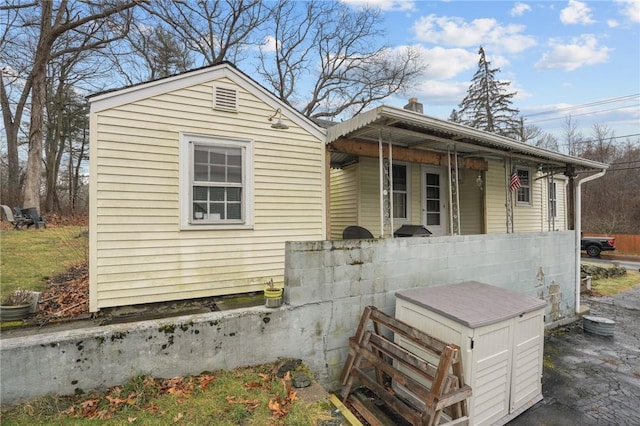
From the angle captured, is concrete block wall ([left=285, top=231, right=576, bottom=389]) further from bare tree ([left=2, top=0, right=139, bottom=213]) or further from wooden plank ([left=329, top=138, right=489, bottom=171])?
bare tree ([left=2, top=0, right=139, bottom=213])

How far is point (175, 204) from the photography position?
15.2 ft

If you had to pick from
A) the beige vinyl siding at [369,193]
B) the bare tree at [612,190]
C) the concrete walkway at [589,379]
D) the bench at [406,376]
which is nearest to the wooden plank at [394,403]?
the bench at [406,376]

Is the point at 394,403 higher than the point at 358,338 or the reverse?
the reverse

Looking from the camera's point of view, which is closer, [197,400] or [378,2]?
[197,400]

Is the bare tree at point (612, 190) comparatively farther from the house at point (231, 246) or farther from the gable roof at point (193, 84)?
the gable roof at point (193, 84)

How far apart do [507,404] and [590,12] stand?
10524 mm

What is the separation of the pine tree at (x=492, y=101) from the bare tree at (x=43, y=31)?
79.9 ft

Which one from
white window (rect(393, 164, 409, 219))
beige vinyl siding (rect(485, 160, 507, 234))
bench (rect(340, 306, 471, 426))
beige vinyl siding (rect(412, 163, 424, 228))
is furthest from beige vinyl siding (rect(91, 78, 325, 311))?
beige vinyl siding (rect(485, 160, 507, 234))

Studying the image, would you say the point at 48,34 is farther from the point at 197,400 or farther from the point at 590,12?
the point at 590,12

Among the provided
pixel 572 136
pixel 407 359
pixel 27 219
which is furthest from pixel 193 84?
pixel 572 136

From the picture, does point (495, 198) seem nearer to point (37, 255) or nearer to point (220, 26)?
point (37, 255)

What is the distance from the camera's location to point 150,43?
1508cm

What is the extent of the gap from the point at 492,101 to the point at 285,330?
27.2 meters

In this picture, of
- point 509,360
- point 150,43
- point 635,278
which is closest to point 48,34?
point 150,43
